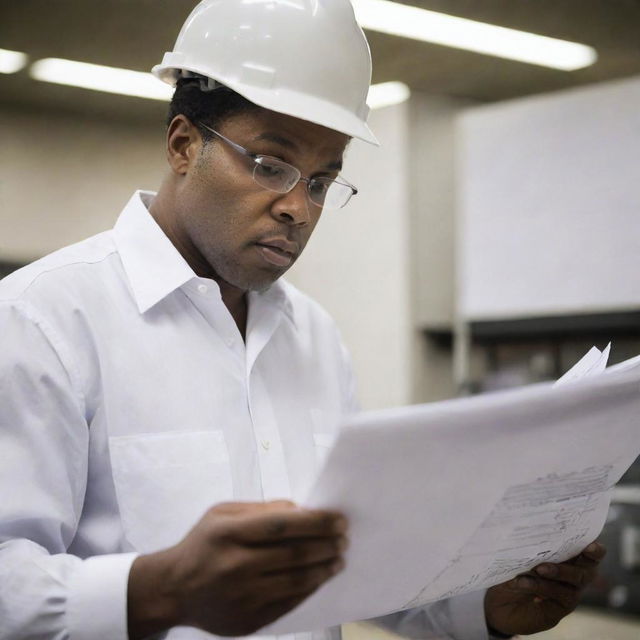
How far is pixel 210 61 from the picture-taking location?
99 cm

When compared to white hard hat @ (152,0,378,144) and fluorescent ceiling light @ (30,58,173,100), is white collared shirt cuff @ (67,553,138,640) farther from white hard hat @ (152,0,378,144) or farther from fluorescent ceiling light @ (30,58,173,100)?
fluorescent ceiling light @ (30,58,173,100)

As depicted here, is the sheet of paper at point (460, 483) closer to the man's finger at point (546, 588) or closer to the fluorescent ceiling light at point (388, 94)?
the man's finger at point (546, 588)

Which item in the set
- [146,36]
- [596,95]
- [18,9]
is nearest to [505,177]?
[596,95]

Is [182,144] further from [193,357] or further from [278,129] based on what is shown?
[193,357]

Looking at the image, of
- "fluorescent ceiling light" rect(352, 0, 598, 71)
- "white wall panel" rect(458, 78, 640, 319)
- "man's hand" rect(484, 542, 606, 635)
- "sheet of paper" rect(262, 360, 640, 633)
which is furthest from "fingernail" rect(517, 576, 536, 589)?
"white wall panel" rect(458, 78, 640, 319)

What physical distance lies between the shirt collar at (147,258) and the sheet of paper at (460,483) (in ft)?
1.30

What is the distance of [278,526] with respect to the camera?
581mm

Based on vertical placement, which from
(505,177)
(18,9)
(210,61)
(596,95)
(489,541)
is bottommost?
(489,541)

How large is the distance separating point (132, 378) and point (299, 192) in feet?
0.86

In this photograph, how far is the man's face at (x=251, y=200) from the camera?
0.95 m

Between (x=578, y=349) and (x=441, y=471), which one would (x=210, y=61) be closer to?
(x=441, y=471)

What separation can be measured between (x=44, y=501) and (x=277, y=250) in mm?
360

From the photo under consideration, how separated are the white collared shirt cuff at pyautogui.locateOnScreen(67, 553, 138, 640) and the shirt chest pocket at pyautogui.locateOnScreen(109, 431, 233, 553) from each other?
144 millimetres

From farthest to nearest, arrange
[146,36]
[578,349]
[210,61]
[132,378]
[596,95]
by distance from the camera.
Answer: [578,349] < [596,95] < [146,36] < [210,61] < [132,378]
